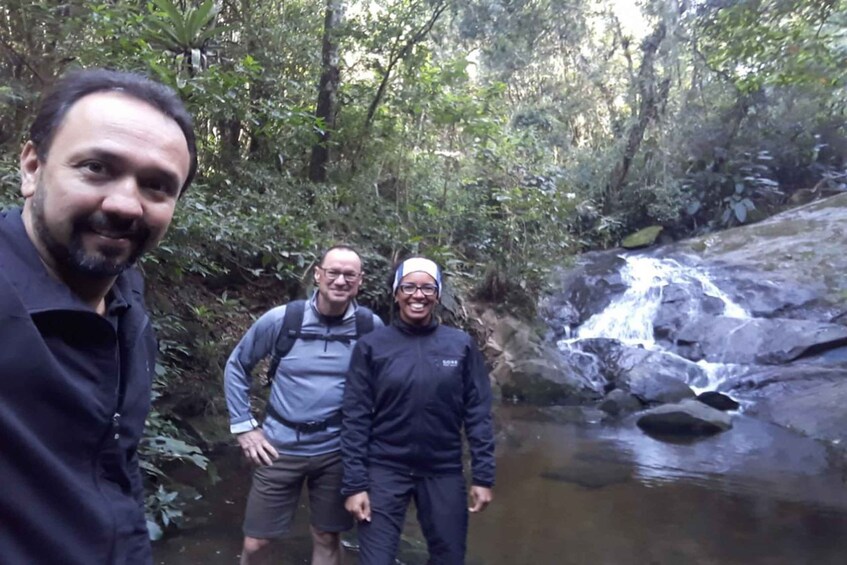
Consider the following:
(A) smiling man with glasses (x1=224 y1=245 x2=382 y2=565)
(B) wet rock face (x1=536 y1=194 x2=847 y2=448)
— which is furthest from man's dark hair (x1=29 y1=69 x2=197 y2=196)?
(B) wet rock face (x1=536 y1=194 x2=847 y2=448)

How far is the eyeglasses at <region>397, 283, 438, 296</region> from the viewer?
3375mm

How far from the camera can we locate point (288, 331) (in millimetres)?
3531

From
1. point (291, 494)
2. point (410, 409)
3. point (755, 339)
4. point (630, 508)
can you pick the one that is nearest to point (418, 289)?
point (410, 409)

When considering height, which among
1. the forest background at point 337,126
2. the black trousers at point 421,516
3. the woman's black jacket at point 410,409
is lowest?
the black trousers at point 421,516

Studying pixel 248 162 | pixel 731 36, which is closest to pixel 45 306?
pixel 248 162

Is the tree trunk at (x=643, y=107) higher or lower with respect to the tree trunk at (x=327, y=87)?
higher

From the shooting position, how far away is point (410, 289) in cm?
338

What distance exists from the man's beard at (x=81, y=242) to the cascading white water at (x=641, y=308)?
12959mm

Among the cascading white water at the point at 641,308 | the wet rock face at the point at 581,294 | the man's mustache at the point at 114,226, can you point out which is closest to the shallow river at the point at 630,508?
the man's mustache at the point at 114,226

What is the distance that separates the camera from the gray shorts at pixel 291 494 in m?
3.50

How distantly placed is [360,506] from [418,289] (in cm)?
98

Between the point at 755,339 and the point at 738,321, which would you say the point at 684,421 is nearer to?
the point at 755,339

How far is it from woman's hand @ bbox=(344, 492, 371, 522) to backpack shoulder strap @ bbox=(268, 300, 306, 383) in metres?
0.74

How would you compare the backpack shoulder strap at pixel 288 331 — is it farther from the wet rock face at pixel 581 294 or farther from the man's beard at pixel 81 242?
the wet rock face at pixel 581 294
